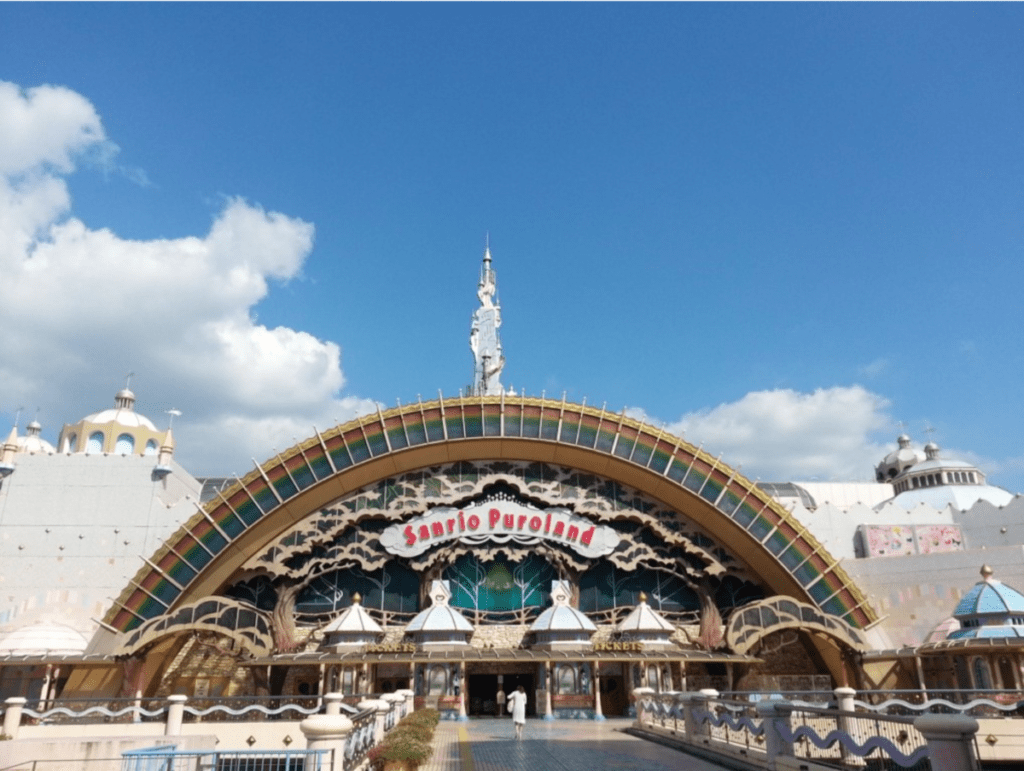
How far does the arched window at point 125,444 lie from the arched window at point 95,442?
108cm

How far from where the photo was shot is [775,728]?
50.8 feet

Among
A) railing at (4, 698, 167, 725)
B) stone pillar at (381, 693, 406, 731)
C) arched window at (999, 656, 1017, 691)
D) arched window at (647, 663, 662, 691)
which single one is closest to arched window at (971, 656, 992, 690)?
arched window at (999, 656, 1017, 691)

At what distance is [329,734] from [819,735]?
9245 mm

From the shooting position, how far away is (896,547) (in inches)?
1502

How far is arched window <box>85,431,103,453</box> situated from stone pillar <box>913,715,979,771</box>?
58.4 metres

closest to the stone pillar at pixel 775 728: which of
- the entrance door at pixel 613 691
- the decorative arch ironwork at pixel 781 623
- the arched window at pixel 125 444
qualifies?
the decorative arch ironwork at pixel 781 623

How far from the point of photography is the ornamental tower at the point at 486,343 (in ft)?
156

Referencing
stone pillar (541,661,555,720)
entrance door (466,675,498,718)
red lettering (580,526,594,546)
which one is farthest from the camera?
red lettering (580,526,594,546)

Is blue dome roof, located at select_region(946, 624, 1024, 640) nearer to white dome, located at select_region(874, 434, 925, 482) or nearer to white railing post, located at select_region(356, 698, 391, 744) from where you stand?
white railing post, located at select_region(356, 698, 391, 744)

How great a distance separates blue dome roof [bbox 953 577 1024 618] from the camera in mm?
29594

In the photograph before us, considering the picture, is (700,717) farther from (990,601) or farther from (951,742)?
(990,601)

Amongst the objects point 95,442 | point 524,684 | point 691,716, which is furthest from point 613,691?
point 95,442

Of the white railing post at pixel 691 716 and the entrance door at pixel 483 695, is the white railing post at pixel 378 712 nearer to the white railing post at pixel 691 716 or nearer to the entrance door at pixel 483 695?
the white railing post at pixel 691 716

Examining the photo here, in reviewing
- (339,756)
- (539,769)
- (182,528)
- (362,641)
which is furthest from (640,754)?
(182,528)
